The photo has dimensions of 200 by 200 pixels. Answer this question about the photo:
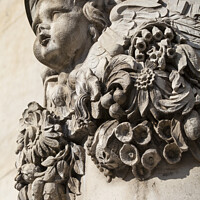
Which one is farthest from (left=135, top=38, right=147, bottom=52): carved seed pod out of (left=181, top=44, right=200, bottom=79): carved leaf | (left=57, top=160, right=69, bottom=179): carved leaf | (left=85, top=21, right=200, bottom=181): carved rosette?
(left=57, top=160, right=69, bottom=179): carved leaf

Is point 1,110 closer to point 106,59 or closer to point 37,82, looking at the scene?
point 37,82

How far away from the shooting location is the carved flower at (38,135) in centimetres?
194

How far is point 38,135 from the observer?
1.98 meters

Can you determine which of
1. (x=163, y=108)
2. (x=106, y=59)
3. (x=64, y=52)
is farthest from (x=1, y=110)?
(x=163, y=108)

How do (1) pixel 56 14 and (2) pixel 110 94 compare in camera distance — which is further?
(1) pixel 56 14

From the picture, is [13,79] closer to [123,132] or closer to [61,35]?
[61,35]

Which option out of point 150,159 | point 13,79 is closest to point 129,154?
point 150,159

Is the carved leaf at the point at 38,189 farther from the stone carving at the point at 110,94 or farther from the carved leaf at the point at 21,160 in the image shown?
the carved leaf at the point at 21,160

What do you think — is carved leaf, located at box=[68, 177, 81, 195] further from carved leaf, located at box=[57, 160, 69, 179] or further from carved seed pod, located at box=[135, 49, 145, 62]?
carved seed pod, located at box=[135, 49, 145, 62]

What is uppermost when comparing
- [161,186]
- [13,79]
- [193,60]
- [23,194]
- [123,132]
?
[193,60]

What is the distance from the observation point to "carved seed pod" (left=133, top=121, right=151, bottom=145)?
5.68ft

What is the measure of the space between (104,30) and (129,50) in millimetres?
169

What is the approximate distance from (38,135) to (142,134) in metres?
0.37

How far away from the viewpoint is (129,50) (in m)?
1.82
